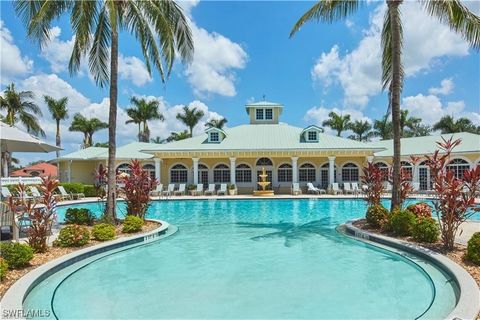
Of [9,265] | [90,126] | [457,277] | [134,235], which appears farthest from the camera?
[90,126]

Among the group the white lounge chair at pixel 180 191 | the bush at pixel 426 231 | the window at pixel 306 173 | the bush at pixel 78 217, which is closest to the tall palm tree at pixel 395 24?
the bush at pixel 426 231

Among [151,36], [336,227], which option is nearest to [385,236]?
[336,227]

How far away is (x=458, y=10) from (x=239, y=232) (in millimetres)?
9823

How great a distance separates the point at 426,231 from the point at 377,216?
7.77ft

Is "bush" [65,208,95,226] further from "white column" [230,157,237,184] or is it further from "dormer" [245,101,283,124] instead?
"dormer" [245,101,283,124]

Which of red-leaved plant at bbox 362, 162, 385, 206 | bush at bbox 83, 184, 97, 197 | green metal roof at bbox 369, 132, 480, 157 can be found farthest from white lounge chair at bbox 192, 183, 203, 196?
red-leaved plant at bbox 362, 162, 385, 206

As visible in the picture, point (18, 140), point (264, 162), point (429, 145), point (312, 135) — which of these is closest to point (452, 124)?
point (429, 145)

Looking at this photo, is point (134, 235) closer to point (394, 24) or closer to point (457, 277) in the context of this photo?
point (457, 277)

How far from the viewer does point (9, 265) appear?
707cm

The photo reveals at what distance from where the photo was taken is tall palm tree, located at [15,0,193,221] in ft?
37.6

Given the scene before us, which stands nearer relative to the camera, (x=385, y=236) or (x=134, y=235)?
(x=385, y=236)

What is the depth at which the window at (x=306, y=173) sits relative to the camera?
98.4ft

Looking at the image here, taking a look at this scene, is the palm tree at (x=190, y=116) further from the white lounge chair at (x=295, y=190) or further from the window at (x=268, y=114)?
the white lounge chair at (x=295, y=190)

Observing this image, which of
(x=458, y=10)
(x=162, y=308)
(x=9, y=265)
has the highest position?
(x=458, y=10)
